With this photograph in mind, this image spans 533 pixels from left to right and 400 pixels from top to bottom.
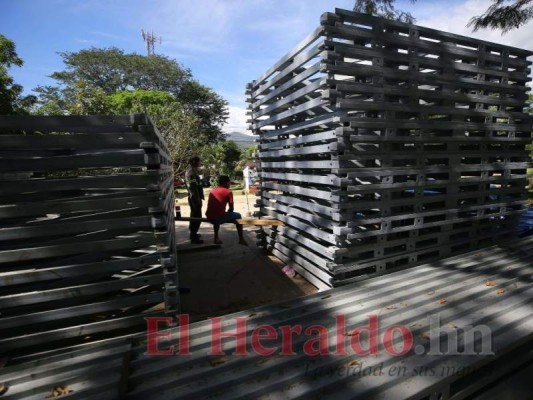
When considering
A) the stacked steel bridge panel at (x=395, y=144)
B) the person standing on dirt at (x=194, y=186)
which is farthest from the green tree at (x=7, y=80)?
the stacked steel bridge panel at (x=395, y=144)

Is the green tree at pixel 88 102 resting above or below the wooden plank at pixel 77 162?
above

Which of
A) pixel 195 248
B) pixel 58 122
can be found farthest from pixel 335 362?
pixel 195 248

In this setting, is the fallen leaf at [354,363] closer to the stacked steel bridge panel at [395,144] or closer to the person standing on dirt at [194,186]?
the stacked steel bridge panel at [395,144]

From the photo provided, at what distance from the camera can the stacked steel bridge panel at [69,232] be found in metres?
2.31

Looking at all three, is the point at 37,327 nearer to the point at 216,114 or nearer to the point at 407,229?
the point at 407,229

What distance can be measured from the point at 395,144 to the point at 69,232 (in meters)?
3.77

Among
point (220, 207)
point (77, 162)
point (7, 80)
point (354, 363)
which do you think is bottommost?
point (354, 363)

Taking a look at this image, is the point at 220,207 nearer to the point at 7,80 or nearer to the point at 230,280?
the point at 230,280

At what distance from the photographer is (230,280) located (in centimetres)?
496

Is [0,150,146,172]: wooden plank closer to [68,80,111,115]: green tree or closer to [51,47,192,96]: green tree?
[68,80,111,115]: green tree

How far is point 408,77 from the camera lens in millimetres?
3861

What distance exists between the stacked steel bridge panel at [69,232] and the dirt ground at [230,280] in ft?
4.73

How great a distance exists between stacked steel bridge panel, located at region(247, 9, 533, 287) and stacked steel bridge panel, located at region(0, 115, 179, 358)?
2.09m

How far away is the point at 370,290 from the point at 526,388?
1299mm
